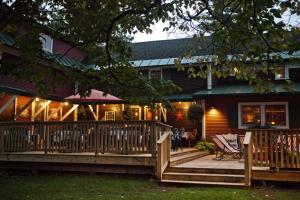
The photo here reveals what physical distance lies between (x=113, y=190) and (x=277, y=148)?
13.3 feet

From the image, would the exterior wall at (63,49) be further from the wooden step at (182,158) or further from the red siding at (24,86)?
the wooden step at (182,158)

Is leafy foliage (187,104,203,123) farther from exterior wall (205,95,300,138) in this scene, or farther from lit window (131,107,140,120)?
lit window (131,107,140,120)

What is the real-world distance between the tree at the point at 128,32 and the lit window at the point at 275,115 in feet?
33.5

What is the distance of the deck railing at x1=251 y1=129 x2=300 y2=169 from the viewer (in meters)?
9.01

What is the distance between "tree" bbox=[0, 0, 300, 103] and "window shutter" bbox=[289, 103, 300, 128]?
33.4ft

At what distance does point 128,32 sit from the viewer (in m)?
7.46

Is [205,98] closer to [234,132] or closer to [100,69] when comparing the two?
[234,132]

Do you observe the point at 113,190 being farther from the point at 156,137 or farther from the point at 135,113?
the point at 135,113

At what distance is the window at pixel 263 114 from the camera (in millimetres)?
16656

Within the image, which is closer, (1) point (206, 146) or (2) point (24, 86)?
(2) point (24, 86)

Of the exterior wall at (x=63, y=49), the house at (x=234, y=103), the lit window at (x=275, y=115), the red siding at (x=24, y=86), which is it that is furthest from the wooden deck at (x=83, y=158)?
the lit window at (x=275, y=115)

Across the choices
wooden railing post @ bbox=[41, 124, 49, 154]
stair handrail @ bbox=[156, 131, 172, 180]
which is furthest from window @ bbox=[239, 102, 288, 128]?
wooden railing post @ bbox=[41, 124, 49, 154]

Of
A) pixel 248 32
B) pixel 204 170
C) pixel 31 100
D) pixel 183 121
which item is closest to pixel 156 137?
pixel 204 170

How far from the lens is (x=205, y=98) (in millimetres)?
17625
